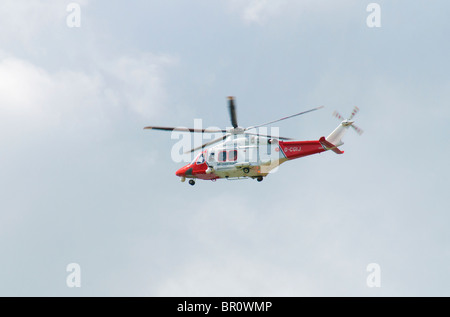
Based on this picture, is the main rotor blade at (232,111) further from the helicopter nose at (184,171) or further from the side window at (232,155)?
the helicopter nose at (184,171)

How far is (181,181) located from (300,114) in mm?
19225

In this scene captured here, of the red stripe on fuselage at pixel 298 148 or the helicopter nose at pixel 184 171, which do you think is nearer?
the red stripe on fuselage at pixel 298 148

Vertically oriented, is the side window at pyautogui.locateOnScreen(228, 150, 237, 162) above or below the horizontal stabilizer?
below

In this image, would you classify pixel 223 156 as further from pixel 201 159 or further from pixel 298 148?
pixel 298 148

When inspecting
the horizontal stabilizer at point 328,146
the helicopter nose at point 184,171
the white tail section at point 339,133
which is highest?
the white tail section at point 339,133

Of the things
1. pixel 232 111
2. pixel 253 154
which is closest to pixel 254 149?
pixel 253 154

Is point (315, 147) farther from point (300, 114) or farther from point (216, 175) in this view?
point (216, 175)

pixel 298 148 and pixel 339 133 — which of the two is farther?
pixel 339 133

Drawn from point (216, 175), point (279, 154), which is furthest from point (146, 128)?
point (279, 154)

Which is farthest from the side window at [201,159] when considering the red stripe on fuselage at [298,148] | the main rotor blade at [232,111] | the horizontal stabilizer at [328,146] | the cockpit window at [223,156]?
the horizontal stabilizer at [328,146]

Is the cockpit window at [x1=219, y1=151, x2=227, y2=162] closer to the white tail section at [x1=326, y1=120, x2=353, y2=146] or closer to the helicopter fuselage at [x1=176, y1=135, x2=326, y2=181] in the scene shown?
the helicopter fuselage at [x1=176, y1=135, x2=326, y2=181]

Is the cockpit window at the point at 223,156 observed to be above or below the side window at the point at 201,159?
below

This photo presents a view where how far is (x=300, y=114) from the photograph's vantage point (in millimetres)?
58719

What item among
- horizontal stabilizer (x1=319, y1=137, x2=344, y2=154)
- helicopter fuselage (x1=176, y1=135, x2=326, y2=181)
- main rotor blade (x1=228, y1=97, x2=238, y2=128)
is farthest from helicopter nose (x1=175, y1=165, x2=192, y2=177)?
horizontal stabilizer (x1=319, y1=137, x2=344, y2=154)
